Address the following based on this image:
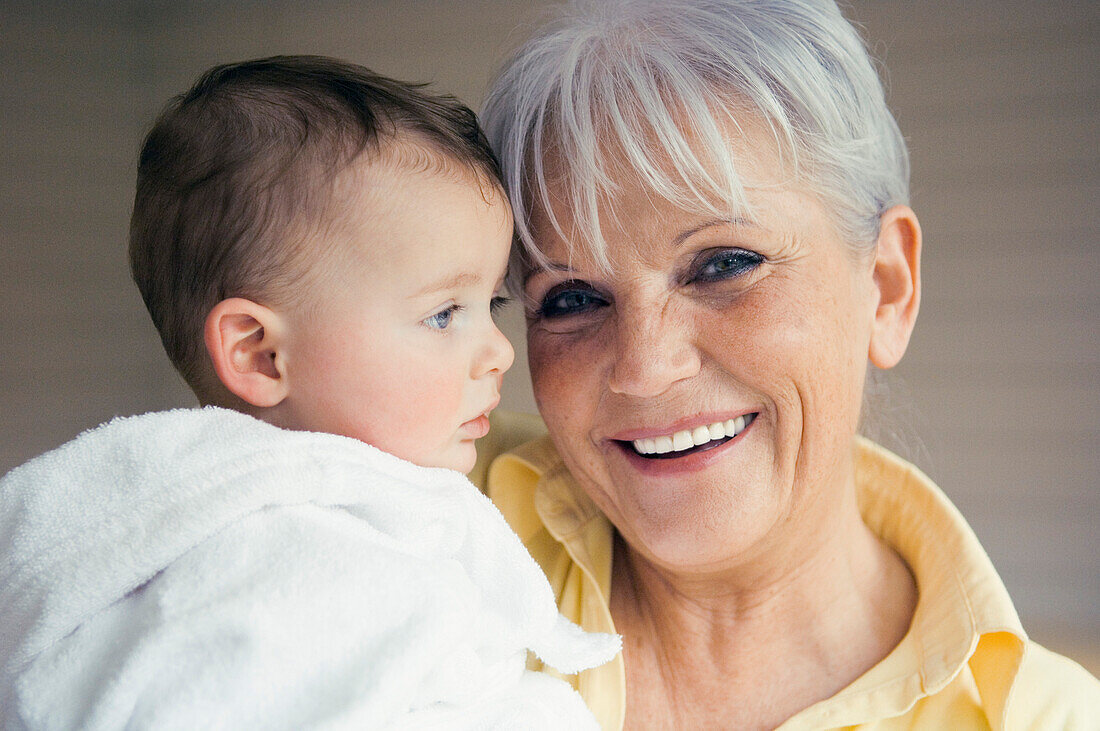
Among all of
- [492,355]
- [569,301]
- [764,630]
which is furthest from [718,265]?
[764,630]

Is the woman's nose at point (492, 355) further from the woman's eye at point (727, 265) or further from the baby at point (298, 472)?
the woman's eye at point (727, 265)

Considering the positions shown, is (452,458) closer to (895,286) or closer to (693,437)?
(693,437)

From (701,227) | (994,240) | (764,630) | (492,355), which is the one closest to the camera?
(492,355)

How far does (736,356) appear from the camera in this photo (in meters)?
1.45

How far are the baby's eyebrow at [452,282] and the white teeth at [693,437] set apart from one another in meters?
0.46

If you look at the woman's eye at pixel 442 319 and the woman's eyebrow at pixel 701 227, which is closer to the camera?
the woman's eye at pixel 442 319

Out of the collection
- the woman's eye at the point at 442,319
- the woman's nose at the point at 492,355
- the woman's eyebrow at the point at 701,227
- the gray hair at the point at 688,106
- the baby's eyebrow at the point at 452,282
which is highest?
the gray hair at the point at 688,106

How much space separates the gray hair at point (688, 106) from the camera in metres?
1.42

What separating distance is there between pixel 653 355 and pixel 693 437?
170 mm

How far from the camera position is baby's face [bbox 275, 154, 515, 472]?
1.17 meters

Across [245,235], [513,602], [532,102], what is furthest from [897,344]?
[245,235]

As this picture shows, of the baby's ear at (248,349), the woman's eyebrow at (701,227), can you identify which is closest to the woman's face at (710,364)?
the woman's eyebrow at (701,227)

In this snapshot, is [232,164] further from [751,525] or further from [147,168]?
[751,525]

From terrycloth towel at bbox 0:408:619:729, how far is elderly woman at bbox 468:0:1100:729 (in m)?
0.51
